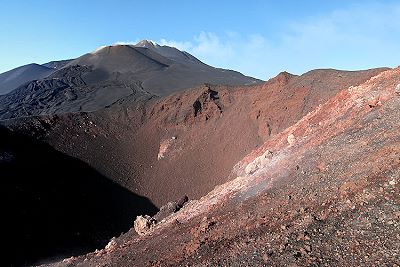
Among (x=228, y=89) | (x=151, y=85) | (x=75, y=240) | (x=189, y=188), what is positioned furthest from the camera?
(x=151, y=85)

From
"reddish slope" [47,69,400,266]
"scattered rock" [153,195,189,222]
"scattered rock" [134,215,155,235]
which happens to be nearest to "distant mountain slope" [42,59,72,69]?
"scattered rock" [153,195,189,222]

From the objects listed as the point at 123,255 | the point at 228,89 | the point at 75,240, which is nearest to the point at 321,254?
the point at 123,255

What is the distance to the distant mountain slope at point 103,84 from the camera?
5156cm

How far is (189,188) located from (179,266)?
15.6 m

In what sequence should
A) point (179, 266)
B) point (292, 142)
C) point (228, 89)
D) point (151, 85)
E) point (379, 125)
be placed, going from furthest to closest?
point (151, 85), point (228, 89), point (292, 142), point (379, 125), point (179, 266)

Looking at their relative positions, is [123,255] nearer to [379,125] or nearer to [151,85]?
[379,125]

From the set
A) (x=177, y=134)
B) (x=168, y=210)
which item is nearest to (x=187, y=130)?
(x=177, y=134)

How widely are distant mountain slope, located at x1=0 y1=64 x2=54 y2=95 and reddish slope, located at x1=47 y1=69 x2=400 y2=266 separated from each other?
7727cm

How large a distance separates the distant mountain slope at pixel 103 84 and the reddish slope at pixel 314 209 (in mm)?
28501

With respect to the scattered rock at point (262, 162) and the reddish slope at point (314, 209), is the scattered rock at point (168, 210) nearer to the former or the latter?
the reddish slope at point (314, 209)

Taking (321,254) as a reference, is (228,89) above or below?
above

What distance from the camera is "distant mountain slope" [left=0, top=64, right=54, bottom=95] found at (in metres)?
85.3

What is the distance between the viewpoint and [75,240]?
22.9 m

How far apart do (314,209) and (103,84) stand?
51284 mm
